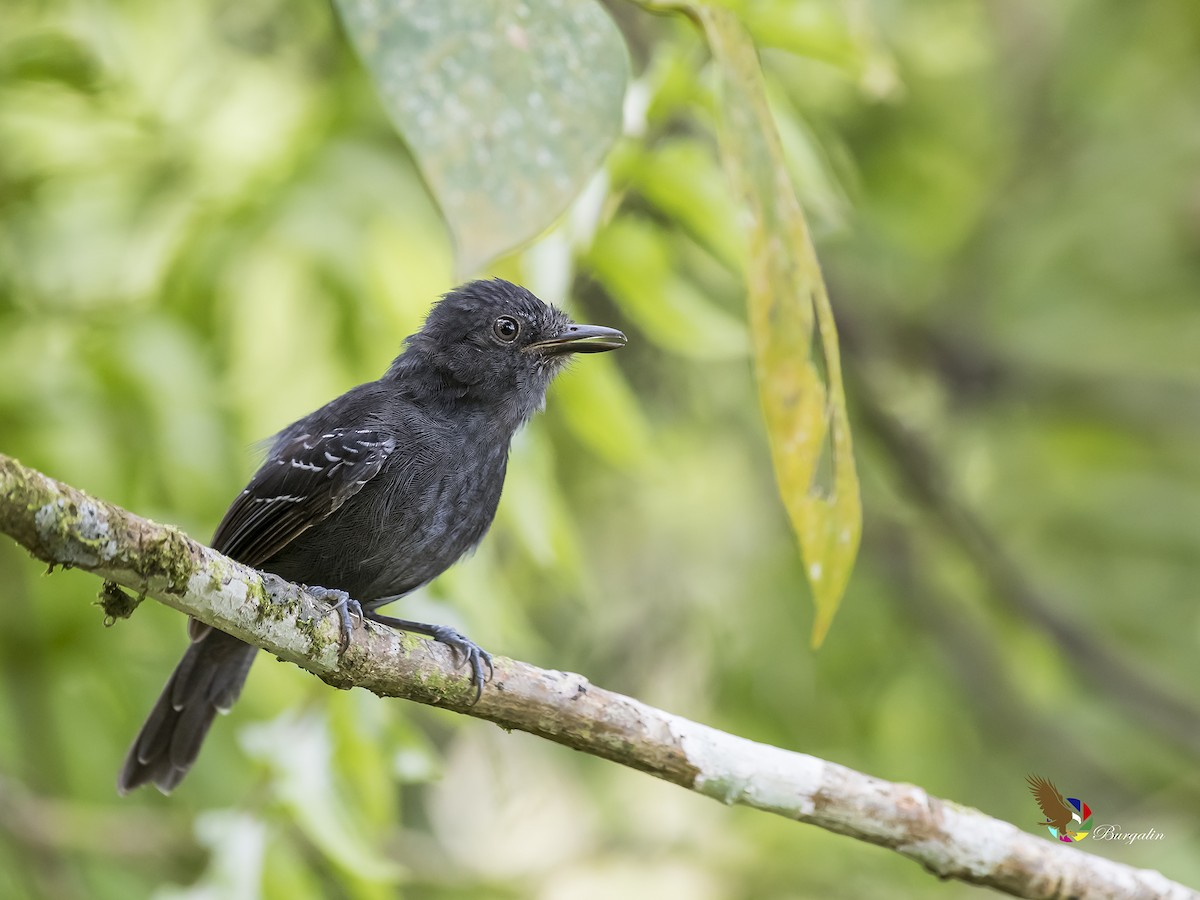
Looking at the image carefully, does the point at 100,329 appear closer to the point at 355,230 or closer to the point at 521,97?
the point at 355,230

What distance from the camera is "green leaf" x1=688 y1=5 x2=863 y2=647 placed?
7.14 ft

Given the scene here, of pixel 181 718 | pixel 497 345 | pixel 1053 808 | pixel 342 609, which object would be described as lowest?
pixel 181 718

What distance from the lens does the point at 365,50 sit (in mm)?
1955

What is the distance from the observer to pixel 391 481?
3715 millimetres

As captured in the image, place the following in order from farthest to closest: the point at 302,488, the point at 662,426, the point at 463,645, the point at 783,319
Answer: the point at 662,426
the point at 302,488
the point at 463,645
the point at 783,319

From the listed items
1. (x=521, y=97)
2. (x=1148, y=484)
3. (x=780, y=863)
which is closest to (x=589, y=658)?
(x=780, y=863)

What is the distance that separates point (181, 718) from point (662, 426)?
115 inches

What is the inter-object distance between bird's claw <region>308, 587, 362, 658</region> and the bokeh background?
0.32 meters

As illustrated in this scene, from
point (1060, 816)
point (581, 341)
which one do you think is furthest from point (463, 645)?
point (1060, 816)

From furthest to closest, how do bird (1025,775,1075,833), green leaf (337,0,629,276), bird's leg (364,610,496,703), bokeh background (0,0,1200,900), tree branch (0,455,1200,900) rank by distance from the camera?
bokeh background (0,0,1200,900) → bird (1025,775,1075,833) → bird's leg (364,610,496,703) → tree branch (0,455,1200,900) → green leaf (337,0,629,276)

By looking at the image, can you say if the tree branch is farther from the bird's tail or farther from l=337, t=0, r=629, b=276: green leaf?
the bird's tail

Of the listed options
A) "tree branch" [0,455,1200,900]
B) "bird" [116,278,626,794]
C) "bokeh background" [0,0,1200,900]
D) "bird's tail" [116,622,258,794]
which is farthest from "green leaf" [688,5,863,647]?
"bird's tail" [116,622,258,794]

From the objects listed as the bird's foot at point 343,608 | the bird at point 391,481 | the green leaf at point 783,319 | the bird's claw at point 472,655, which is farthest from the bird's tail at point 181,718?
the green leaf at point 783,319

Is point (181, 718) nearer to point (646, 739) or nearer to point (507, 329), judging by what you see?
point (507, 329)
